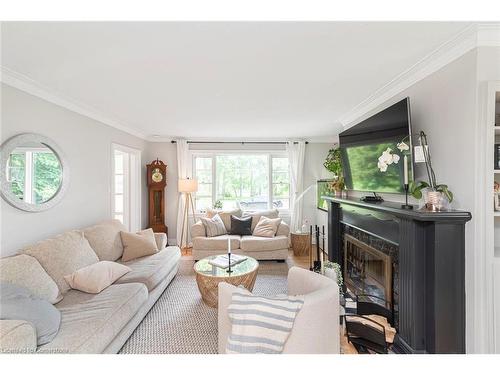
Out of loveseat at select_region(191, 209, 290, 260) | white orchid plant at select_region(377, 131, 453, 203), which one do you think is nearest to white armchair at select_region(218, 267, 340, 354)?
white orchid plant at select_region(377, 131, 453, 203)

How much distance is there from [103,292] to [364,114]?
351cm

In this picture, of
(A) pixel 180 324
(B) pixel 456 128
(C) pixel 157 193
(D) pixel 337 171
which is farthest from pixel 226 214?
(B) pixel 456 128

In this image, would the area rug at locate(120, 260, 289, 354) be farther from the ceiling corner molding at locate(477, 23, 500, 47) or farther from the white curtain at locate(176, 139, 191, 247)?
the ceiling corner molding at locate(477, 23, 500, 47)

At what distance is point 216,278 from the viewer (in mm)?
2514

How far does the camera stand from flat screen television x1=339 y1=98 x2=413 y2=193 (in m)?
2.05

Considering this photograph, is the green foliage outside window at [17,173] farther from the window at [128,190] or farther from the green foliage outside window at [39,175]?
the window at [128,190]

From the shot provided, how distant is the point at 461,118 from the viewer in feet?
5.50

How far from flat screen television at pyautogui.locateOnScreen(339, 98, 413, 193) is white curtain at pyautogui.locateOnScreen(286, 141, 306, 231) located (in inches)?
77.8

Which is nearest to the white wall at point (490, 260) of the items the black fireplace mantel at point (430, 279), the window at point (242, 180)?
the black fireplace mantel at point (430, 279)

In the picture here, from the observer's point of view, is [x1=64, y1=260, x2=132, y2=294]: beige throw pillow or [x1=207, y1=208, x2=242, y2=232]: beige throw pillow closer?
[x1=64, y1=260, x2=132, y2=294]: beige throw pillow

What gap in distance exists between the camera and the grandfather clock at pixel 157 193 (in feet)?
16.2

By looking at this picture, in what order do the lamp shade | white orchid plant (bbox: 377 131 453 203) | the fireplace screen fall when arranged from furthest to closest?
1. the lamp shade
2. the fireplace screen
3. white orchid plant (bbox: 377 131 453 203)
